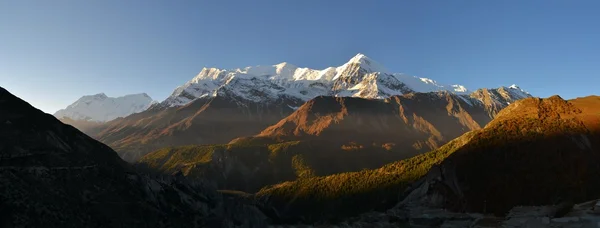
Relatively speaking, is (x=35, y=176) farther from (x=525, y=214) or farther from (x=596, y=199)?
(x=596, y=199)

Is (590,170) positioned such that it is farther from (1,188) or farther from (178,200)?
(1,188)

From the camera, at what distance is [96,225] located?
415ft

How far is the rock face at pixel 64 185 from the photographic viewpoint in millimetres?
118750

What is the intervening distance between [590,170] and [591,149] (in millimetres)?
12144

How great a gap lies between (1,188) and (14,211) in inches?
316

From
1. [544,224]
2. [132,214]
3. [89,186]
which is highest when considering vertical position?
[89,186]

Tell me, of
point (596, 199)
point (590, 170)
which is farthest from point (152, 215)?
point (590, 170)

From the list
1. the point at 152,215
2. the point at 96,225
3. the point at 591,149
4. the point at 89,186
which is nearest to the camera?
the point at 96,225

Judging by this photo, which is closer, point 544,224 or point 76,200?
point 76,200

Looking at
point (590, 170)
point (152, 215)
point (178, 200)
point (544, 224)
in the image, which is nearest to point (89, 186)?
point (152, 215)

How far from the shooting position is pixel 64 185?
13288 cm

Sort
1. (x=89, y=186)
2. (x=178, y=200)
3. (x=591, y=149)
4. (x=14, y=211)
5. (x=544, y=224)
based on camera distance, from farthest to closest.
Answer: (x=591, y=149), (x=178, y=200), (x=544, y=224), (x=89, y=186), (x=14, y=211)

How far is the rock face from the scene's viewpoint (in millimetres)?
118750

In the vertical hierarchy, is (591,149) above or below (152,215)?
above
